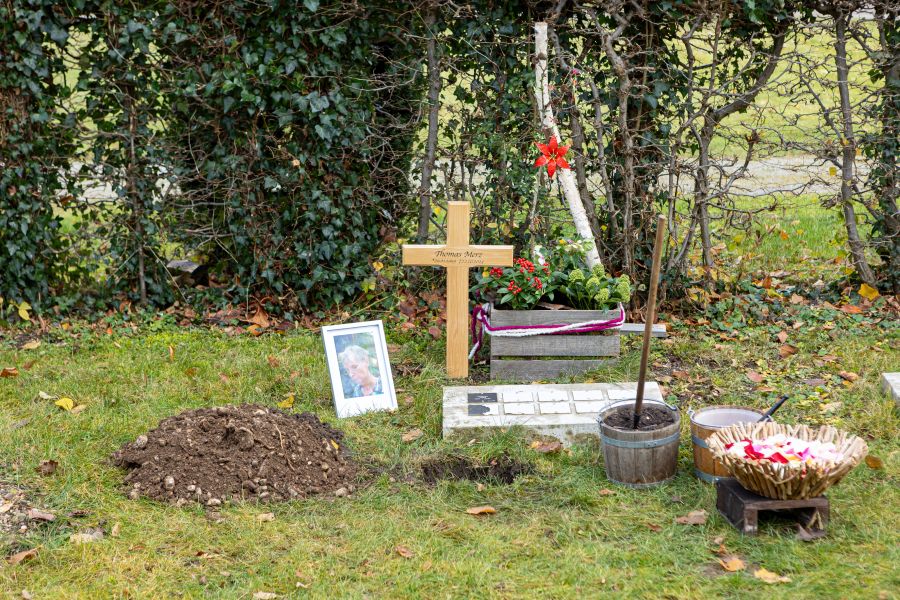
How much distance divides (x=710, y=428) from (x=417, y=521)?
1.47 metres

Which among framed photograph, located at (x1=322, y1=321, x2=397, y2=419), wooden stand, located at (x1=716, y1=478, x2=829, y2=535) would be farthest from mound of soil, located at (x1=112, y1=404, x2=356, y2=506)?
wooden stand, located at (x1=716, y1=478, x2=829, y2=535)

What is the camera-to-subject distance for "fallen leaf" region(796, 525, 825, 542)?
392 cm

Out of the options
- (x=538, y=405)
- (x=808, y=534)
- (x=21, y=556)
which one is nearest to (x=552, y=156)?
(x=538, y=405)

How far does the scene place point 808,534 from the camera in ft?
12.9

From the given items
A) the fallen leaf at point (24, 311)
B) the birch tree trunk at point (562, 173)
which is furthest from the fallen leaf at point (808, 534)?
the fallen leaf at point (24, 311)

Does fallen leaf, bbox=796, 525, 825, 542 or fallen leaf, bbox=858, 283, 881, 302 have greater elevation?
fallen leaf, bbox=858, 283, 881, 302

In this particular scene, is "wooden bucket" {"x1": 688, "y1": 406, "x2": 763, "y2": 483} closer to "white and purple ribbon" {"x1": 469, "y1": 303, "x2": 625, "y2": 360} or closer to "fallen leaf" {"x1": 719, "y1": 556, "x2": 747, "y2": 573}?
"fallen leaf" {"x1": 719, "y1": 556, "x2": 747, "y2": 573}

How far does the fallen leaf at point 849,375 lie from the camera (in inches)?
224

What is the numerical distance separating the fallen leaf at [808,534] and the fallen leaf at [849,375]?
2019 mm

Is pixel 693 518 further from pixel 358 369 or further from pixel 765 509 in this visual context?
pixel 358 369

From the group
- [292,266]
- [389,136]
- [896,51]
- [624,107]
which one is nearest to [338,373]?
[292,266]

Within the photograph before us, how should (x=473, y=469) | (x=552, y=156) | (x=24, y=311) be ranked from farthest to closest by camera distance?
(x=24, y=311)
(x=552, y=156)
(x=473, y=469)

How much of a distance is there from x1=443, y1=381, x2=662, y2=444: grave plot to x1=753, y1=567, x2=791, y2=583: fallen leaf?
55.2 inches

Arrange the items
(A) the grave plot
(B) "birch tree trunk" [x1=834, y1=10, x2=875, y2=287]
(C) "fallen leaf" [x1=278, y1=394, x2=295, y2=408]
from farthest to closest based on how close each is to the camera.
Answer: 1. (B) "birch tree trunk" [x1=834, y1=10, x2=875, y2=287]
2. (C) "fallen leaf" [x1=278, y1=394, x2=295, y2=408]
3. (A) the grave plot
